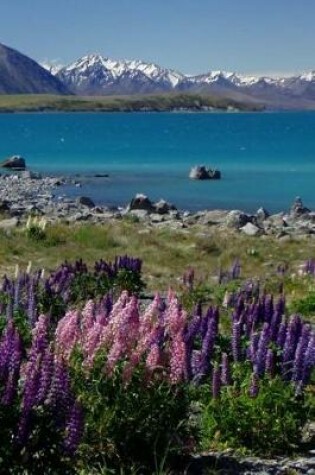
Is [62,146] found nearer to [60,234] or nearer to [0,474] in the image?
[60,234]

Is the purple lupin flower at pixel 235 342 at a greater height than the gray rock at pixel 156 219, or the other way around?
the purple lupin flower at pixel 235 342

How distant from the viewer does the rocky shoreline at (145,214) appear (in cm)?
2981

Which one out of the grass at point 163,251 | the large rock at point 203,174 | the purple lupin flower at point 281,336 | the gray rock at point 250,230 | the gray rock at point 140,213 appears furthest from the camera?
the large rock at point 203,174

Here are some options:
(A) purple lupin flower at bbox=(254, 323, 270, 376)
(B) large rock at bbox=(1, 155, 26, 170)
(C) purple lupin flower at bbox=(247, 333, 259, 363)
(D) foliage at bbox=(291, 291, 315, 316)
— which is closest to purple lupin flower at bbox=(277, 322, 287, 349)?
(C) purple lupin flower at bbox=(247, 333, 259, 363)

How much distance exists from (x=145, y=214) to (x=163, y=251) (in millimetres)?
13437

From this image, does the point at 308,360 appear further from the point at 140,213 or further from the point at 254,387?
the point at 140,213

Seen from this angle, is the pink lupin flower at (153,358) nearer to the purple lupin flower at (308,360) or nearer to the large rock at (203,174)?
the purple lupin flower at (308,360)

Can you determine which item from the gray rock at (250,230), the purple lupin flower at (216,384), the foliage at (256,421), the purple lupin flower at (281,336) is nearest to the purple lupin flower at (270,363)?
the foliage at (256,421)

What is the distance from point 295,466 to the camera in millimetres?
6797

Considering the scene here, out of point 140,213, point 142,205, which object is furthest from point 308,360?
point 142,205

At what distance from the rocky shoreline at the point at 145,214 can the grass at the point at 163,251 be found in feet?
8.55

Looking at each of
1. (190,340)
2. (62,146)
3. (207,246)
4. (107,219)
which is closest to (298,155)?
(62,146)

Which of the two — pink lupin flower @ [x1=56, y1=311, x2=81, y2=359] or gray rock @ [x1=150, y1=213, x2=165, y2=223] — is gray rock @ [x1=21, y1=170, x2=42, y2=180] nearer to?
gray rock @ [x1=150, y1=213, x2=165, y2=223]

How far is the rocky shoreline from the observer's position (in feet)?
97.8
